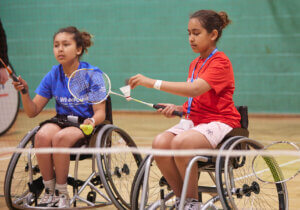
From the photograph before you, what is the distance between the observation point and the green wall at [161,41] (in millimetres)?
8062

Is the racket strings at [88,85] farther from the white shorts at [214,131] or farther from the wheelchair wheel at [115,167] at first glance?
the white shorts at [214,131]

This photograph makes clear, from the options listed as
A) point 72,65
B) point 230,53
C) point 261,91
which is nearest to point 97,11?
point 230,53

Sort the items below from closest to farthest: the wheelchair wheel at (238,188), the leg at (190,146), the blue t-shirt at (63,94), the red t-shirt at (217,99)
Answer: the wheelchair wheel at (238,188)
the leg at (190,146)
the red t-shirt at (217,99)
the blue t-shirt at (63,94)

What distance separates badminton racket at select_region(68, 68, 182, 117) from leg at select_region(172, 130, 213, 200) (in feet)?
2.72

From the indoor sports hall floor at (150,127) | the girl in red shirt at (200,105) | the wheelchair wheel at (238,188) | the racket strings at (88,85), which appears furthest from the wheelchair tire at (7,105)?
the girl in red shirt at (200,105)

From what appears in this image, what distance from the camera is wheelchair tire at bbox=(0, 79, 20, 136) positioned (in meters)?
6.68

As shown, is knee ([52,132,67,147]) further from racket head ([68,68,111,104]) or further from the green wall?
the green wall

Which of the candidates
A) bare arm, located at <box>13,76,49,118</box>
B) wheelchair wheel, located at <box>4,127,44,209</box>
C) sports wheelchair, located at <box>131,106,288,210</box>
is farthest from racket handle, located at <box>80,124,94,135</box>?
sports wheelchair, located at <box>131,106,288,210</box>

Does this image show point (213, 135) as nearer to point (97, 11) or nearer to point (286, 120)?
point (286, 120)

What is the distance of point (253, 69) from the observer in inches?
321

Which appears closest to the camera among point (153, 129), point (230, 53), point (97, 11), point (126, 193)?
point (126, 193)

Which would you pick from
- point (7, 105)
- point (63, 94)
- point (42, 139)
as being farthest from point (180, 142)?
point (7, 105)

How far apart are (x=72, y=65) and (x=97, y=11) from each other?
17.8ft

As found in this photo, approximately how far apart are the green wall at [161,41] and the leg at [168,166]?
548 centimetres
